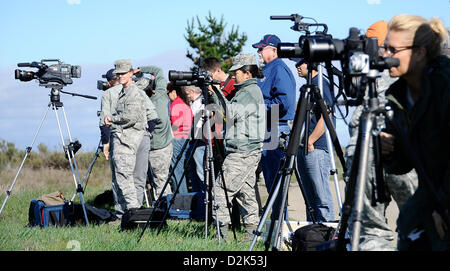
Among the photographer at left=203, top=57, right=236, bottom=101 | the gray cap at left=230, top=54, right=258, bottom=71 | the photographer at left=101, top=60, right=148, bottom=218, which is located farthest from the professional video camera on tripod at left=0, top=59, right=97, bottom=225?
the gray cap at left=230, top=54, right=258, bottom=71

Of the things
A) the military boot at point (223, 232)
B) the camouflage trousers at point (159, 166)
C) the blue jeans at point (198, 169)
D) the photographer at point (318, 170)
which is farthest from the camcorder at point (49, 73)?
the photographer at point (318, 170)

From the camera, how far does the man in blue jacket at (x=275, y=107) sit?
7402 millimetres

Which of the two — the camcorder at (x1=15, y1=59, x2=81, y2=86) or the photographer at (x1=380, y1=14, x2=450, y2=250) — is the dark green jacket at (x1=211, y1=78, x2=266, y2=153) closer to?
the camcorder at (x1=15, y1=59, x2=81, y2=86)

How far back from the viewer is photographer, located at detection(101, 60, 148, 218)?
26.8 feet

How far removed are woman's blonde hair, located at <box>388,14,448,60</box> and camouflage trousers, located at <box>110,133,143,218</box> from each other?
5388 mm

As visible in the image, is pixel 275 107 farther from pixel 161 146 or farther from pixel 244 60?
pixel 161 146

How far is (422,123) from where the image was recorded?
3.16 m

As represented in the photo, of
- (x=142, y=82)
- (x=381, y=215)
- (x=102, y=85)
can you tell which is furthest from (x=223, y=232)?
(x=102, y=85)

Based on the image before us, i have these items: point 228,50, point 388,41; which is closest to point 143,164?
point 388,41

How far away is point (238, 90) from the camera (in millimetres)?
6984

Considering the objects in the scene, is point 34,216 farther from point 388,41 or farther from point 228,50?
point 228,50

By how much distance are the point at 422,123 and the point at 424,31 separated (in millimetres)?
547
